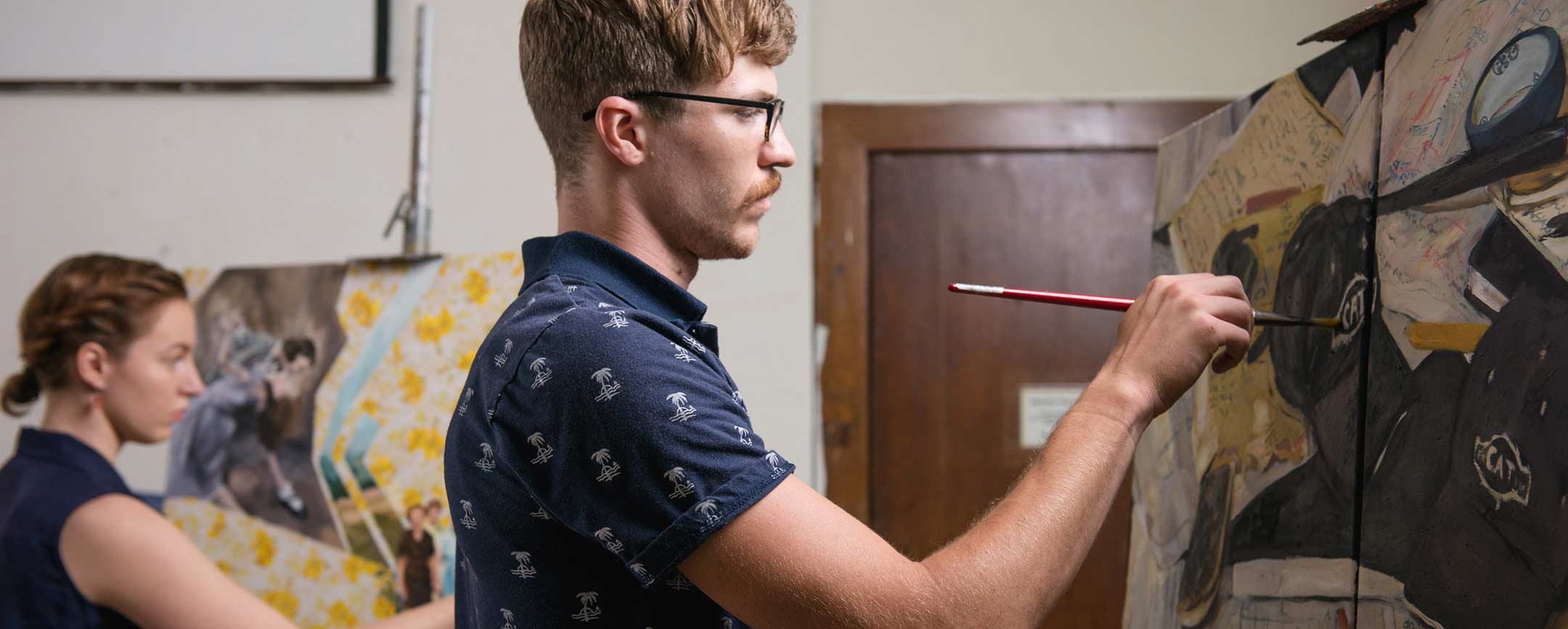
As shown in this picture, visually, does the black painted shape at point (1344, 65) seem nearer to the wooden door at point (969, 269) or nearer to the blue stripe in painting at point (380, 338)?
the wooden door at point (969, 269)

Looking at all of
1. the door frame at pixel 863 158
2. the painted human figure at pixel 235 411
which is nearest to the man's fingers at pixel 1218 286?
the door frame at pixel 863 158

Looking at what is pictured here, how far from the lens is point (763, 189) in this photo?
0.88 meters

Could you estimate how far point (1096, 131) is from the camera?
211cm

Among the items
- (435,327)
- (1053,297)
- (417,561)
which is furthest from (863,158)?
(1053,297)

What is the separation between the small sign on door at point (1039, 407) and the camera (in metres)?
2.10

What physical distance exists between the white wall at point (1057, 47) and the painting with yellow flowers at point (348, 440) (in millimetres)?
801

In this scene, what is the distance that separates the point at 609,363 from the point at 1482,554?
24.0 inches

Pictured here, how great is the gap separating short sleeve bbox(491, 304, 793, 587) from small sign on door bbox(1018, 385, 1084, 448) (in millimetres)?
1482

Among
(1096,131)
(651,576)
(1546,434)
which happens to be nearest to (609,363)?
(651,576)

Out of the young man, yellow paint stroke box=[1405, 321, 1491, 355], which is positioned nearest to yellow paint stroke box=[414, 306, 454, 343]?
the young man

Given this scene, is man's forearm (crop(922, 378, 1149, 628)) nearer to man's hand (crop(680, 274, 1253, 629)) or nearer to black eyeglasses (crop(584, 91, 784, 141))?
man's hand (crop(680, 274, 1253, 629))

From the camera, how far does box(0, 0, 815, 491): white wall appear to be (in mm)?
1941

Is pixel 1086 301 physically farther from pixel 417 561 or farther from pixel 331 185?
pixel 331 185

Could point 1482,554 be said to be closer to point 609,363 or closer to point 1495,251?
point 1495,251
